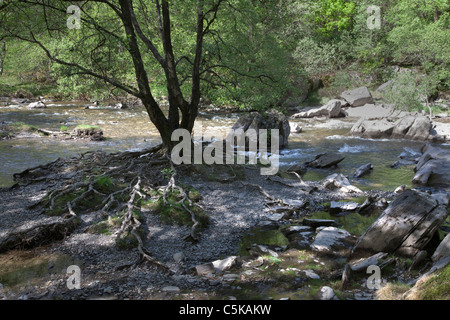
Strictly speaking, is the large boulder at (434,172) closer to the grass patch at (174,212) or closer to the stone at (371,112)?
the grass patch at (174,212)

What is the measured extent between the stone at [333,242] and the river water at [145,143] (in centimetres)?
538

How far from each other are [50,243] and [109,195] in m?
2.27

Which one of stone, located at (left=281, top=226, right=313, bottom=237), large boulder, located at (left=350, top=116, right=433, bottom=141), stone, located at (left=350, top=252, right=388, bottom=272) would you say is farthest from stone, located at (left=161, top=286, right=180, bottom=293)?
large boulder, located at (left=350, top=116, right=433, bottom=141)

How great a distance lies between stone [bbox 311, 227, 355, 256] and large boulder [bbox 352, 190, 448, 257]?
1.11ft

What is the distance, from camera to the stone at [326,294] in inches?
199

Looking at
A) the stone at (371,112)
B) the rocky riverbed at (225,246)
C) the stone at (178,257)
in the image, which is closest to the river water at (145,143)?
the stone at (371,112)

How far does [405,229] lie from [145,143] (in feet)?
50.9

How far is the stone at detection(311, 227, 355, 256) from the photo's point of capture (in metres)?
6.98

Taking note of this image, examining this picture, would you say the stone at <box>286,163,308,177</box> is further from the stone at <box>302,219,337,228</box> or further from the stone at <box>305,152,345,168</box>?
the stone at <box>302,219,337,228</box>

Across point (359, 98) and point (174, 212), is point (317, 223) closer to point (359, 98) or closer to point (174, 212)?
point (174, 212)

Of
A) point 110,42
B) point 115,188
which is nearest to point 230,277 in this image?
point 115,188

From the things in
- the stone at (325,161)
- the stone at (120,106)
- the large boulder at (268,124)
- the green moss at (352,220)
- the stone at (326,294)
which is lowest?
the green moss at (352,220)

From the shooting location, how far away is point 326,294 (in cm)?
511
